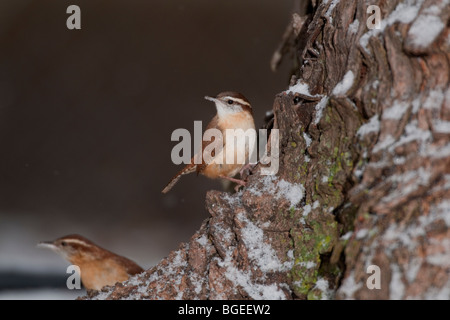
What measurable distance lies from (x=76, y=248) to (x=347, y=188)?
3.13 meters

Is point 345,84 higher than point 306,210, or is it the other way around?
point 345,84

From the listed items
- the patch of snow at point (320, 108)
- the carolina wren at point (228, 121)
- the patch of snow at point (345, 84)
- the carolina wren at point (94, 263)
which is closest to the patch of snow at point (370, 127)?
the patch of snow at point (345, 84)

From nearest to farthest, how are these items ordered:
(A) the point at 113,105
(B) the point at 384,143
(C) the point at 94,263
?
(B) the point at 384,143 → (C) the point at 94,263 → (A) the point at 113,105

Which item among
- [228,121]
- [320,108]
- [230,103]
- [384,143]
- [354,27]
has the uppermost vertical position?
[230,103]

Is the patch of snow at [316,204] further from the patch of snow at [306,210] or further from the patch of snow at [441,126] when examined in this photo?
the patch of snow at [441,126]

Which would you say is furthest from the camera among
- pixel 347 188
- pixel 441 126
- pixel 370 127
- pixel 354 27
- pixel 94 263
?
pixel 94 263

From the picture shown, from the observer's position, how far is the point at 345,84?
238 centimetres

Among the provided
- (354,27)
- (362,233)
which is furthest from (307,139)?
(362,233)

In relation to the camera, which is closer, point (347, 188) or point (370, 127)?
point (370, 127)

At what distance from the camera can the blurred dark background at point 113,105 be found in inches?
266

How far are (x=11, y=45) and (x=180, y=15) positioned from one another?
232 cm

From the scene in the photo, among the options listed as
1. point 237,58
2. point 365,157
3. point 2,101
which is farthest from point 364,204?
point 2,101

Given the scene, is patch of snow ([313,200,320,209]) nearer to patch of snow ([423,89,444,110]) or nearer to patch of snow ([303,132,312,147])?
patch of snow ([303,132,312,147])

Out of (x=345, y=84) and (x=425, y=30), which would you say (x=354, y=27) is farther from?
(x=425, y=30)
